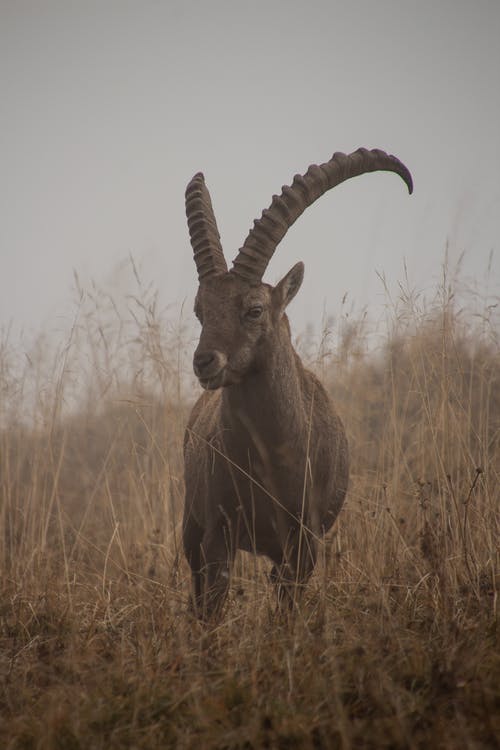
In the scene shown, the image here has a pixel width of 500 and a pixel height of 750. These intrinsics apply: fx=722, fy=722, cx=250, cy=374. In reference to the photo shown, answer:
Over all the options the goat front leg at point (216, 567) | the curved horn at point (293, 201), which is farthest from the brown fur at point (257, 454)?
the curved horn at point (293, 201)

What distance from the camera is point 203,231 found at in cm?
503

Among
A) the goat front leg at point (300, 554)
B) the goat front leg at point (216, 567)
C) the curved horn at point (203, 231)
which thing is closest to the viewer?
the goat front leg at point (216, 567)

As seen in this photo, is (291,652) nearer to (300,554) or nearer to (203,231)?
(300,554)

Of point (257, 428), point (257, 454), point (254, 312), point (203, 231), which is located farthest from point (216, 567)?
point (203, 231)

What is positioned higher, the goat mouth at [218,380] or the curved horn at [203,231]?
the curved horn at [203,231]

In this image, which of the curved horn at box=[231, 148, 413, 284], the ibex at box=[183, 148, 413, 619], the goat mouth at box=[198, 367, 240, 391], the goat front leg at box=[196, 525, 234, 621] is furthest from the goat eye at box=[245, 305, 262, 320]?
the goat front leg at box=[196, 525, 234, 621]

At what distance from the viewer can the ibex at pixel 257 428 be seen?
447 cm

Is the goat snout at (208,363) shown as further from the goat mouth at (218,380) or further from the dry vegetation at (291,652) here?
the dry vegetation at (291,652)

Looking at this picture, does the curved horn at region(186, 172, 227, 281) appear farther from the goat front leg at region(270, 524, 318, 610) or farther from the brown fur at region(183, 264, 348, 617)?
the goat front leg at region(270, 524, 318, 610)

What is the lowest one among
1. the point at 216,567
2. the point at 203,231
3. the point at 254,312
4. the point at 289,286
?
the point at 216,567

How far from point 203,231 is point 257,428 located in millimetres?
1453

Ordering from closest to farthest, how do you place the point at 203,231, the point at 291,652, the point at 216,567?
the point at 291,652 → the point at 216,567 → the point at 203,231

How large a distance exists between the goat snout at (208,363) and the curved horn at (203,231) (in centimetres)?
76

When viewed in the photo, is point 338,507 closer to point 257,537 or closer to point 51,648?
point 257,537
